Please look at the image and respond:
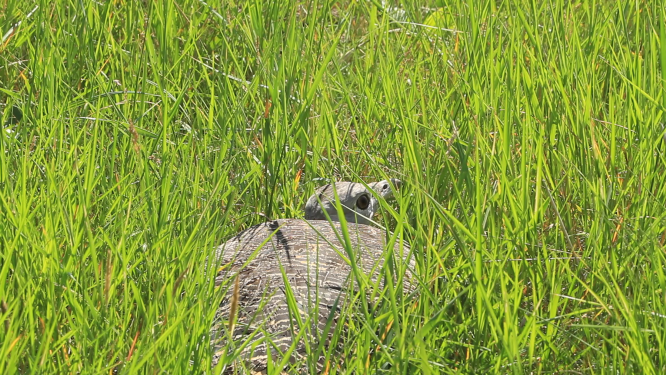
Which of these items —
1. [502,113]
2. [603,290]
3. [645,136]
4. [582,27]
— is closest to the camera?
[603,290]

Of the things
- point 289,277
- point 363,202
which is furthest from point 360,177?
point 289,277

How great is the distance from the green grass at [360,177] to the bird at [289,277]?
0.09 meters

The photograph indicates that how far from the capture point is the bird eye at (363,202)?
311cm

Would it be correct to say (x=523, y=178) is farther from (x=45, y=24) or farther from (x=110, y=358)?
(x=45, y=24)

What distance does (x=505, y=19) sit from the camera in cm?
374

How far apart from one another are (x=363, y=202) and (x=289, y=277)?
0.85 m

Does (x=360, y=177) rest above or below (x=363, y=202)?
above

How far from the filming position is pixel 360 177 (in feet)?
10.1

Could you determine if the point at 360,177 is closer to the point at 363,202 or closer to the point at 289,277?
the point at 363,202

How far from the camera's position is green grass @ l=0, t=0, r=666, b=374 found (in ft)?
6.32

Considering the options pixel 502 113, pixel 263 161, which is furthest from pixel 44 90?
pixel 502 113

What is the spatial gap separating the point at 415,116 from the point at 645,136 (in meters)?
0.79

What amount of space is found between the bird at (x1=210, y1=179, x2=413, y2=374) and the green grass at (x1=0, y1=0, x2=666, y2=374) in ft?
0.30

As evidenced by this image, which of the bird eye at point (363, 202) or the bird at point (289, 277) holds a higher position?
the bird at point (289, 277)
